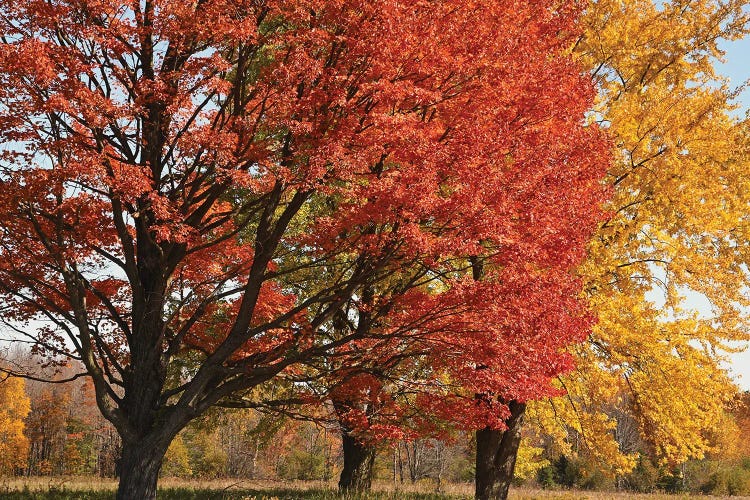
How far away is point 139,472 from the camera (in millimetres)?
10578

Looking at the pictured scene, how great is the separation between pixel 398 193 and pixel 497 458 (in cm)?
867

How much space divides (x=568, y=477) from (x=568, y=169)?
130ft

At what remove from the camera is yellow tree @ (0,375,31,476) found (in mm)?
47906

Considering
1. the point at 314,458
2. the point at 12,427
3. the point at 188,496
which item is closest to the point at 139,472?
the point at 188,496

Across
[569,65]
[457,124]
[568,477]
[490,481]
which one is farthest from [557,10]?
[568,477]

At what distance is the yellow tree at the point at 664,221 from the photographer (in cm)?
1365

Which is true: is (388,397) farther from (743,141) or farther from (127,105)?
(743,141)

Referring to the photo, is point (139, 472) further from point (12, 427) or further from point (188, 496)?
point (12, 427)

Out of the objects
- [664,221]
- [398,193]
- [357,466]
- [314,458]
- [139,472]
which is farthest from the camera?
[314,458]

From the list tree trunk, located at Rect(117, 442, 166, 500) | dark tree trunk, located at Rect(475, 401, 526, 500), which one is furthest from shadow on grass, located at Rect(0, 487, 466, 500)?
tree trunk, located at Rect(117, 442, 166, 500)

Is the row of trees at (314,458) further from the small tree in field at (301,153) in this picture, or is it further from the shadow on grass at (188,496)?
the small tree in field at (301,153)

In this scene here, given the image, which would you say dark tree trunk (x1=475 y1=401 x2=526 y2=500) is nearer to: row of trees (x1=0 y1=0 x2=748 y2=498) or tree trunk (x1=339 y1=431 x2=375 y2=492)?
row of trees (x1=0 y1=0 x2=748 y2=498)

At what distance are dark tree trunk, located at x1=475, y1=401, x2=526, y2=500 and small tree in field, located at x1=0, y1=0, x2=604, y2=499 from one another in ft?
9.07

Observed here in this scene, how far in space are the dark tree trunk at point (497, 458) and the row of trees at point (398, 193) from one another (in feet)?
0.18
